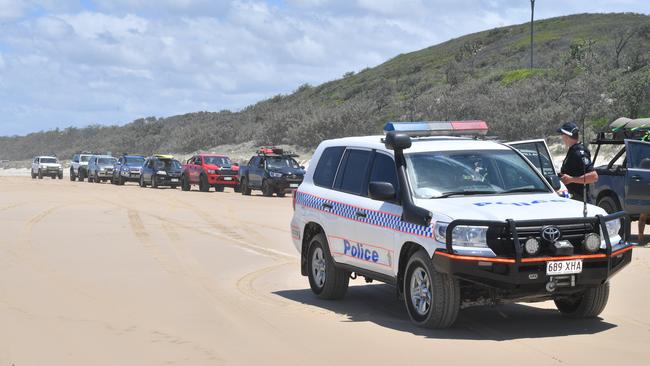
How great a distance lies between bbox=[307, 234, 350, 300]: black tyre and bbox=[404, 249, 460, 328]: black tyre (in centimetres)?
168

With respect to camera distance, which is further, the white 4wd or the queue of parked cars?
the white 4wd

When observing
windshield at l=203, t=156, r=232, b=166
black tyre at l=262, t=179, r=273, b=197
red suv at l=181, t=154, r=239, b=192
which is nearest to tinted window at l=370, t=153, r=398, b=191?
black tyre at l=262, t=179, r=273, b=197

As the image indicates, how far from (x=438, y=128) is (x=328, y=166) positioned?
146 centimetres

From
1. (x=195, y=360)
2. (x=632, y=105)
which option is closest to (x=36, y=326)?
(x=195, y=360)

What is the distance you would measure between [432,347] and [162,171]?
1547 inches

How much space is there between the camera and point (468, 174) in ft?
32.8

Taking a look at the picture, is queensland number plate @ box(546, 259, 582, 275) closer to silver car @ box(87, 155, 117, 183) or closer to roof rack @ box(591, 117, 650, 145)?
roof rack @ box(591, 117, 650, 145)

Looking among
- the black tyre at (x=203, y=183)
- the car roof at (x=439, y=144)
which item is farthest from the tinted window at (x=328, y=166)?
the black tyre at (x=203, y=183)

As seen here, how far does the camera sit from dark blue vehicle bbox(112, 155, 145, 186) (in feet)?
170

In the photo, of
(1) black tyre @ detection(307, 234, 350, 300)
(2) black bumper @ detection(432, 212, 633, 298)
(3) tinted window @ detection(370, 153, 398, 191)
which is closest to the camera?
(2) black bumper @ detection(432, 212, 633, 298)

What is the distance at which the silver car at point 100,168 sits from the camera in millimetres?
56406

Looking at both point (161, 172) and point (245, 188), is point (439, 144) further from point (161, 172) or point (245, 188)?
point (161, 172)

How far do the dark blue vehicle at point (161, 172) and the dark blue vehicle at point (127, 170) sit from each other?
9.92 feet

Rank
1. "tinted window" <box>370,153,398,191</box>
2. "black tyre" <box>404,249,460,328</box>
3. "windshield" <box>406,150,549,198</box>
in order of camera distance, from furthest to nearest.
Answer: "tinted window" <box>370,153,398,191</box>
"windshield" <box>406,150,549,198</box>
"black tyre" <box>404,249,460,328</box>
